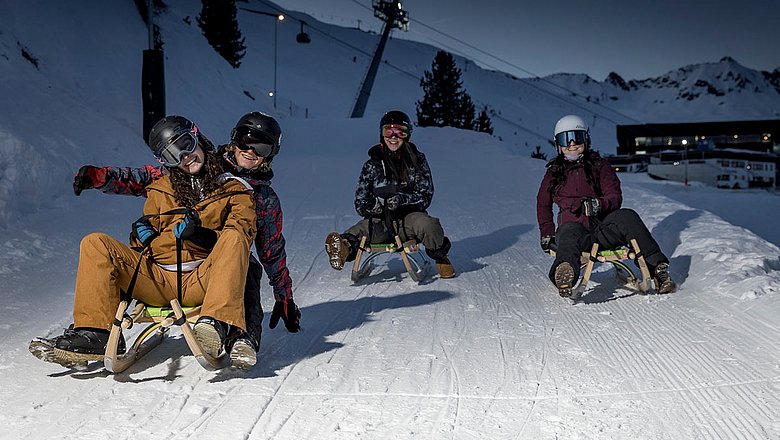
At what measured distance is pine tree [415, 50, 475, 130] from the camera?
1956 inches

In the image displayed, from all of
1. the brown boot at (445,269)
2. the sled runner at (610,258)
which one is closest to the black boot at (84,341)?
the sled runner at (610,258)

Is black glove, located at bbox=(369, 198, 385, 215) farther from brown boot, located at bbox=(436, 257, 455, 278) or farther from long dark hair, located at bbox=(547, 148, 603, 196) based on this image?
long dark hair, located at bbox=(547, 148, 603, 196)

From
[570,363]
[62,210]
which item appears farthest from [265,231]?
[62,210]

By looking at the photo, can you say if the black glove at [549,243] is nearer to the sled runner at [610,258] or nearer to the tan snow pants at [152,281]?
the sled runner at [610,258]

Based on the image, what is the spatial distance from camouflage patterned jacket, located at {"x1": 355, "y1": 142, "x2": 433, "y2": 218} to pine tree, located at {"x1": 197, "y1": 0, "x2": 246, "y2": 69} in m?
48.3

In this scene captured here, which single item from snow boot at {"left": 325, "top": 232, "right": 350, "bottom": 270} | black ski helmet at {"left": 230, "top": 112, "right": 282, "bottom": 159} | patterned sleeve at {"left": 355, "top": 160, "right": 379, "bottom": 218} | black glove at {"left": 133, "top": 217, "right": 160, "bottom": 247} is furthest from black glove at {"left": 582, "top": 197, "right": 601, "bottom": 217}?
black glove at {"left": 133, "top": 217, "right": 160, "bottom": 247}

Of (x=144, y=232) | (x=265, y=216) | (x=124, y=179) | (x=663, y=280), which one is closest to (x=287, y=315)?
(x=265, y=216)

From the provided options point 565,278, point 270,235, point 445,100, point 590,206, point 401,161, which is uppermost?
point 445,100

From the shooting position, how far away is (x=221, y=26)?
53.2 meters

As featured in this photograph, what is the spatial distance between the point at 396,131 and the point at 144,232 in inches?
143

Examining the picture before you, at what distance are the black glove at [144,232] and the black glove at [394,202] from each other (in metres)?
3.29

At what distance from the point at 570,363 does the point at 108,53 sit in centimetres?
1900

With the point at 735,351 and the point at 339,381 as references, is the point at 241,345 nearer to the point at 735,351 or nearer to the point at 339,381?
the point at 339,381

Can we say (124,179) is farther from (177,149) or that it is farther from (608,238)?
(608,238)
